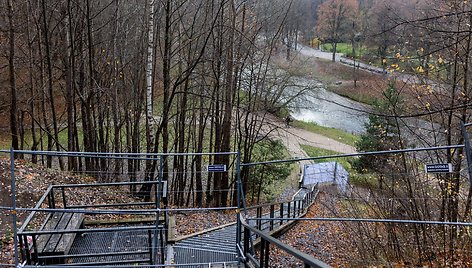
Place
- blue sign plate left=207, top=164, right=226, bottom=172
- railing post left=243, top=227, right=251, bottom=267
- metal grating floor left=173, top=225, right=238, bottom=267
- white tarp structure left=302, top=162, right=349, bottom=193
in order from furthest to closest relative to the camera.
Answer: white tarp structure left=302, top=162, right=349, bottom=193, metal grating floor left=173, top=225, right=238, bottom=267, blue sign plate left=207, top=164, right=226, bottom=172, railing post left=243, top=227, right=251, bottom=267

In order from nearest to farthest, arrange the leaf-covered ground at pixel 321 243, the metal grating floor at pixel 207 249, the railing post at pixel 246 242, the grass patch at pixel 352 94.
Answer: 1. the railing post at pixel 246 242
2. the metal grating floor at pixel 207 249
3. the leaf-covered ground at pixel 321 243
4. the grass patch at pixel 352 94

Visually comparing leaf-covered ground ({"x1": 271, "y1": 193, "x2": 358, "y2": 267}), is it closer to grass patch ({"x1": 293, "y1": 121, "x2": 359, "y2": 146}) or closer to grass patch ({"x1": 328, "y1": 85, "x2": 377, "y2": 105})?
grass patch ({"x1": 328, "y1": 85, "x2": 377, "y2": 105})

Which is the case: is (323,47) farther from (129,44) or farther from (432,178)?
(432,178)

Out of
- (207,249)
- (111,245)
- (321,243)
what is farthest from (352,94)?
(111,245)

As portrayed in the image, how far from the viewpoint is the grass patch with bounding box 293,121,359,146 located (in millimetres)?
28897

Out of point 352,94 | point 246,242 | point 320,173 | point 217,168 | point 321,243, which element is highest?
point 352,94

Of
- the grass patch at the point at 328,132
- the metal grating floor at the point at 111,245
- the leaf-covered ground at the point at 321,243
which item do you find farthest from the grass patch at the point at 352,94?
the metal grating floor at the point at 111,245

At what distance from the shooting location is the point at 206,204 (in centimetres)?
1723

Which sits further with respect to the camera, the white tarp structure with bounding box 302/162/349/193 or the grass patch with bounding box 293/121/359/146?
the grass patch with bounding box 293/121/359/146

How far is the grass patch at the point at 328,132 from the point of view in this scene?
28.9 metres

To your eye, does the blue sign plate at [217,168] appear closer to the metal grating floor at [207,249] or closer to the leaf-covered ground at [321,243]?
the metal grating floor at [207,249]

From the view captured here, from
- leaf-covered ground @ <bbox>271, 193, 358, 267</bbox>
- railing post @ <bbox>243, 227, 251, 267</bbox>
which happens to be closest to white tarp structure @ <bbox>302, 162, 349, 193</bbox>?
leaf-covered ground @ <bbox>271, 193, 358, 267</bbox>

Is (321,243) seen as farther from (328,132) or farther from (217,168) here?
(328,132)

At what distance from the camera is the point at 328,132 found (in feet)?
98.7
